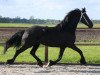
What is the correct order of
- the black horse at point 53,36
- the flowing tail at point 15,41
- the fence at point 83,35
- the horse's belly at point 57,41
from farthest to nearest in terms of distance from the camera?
the fence at point 83,35
the flowing tail at point 15,41
the horse's belly at point 57,41
the black horse at point 53,36

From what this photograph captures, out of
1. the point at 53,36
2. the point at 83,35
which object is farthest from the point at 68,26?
the point at 83,35

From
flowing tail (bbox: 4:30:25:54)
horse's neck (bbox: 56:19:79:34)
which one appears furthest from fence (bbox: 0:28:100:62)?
horse's neck (bbox: 56:19:79:34)

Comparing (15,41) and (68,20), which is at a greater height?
(68,20)

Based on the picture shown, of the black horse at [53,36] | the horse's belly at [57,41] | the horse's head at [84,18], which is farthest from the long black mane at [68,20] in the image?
the horse's belly at [57,41]

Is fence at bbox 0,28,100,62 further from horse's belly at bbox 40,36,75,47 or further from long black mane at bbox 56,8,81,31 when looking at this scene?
long black mane at bbox 56,8,81,31

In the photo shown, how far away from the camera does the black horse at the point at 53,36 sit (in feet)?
35.9

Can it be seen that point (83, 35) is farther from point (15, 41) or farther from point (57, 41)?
point (15, 41)

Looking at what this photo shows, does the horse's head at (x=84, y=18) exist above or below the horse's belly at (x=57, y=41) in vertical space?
above

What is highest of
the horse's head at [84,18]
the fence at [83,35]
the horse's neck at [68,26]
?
the horse's head at [84,18]

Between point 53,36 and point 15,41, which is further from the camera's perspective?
point 15,41

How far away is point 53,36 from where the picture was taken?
11.1m

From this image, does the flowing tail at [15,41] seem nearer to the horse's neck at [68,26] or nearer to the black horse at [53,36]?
the black horse at [53,36]

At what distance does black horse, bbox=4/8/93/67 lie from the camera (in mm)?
10953

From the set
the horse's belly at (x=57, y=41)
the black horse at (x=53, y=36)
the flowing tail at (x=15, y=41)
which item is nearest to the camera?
the black horse at (x=53, y=36)
